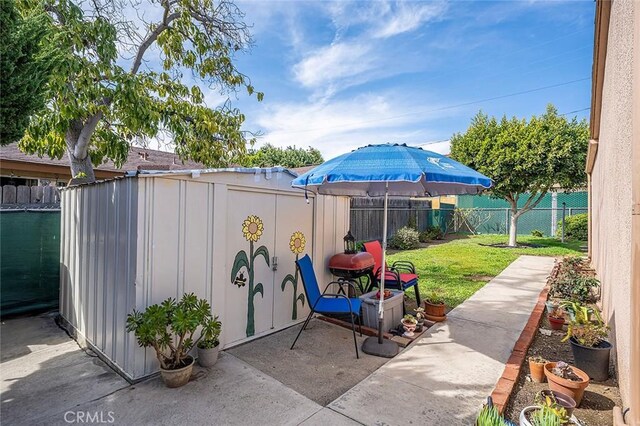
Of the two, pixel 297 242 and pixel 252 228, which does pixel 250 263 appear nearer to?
pixel 252 228

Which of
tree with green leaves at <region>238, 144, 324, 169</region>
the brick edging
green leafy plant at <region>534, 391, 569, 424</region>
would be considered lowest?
the brick edging

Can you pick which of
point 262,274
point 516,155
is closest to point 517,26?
point 516,155

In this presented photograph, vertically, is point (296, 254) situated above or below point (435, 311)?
above

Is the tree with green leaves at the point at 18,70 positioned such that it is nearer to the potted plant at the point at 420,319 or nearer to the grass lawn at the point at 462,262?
the potted plant at the point at 420,319

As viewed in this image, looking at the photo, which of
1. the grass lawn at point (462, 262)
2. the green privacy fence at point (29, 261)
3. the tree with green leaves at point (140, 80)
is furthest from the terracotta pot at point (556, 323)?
the green privacy fence at point (29, 261)

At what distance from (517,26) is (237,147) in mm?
7370

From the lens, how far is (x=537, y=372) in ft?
10.1

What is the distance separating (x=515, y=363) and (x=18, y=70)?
200 inches

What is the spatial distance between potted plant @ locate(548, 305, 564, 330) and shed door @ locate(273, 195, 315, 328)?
140 inches

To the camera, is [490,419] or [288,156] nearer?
[490,419]

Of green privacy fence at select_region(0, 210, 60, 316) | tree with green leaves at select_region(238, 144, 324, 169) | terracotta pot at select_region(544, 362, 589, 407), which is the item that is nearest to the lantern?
A: terracotta pot at select_region(544, 362, 589, 407)

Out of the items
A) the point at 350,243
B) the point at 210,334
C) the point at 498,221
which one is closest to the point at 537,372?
the point at 350,243

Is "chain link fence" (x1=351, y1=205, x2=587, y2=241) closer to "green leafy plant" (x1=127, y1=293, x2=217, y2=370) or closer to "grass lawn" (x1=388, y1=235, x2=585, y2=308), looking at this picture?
"grass lawn" (x1=388, y1=235, x2=585, y2=308)

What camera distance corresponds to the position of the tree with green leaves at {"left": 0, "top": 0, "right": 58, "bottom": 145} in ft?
7.13
